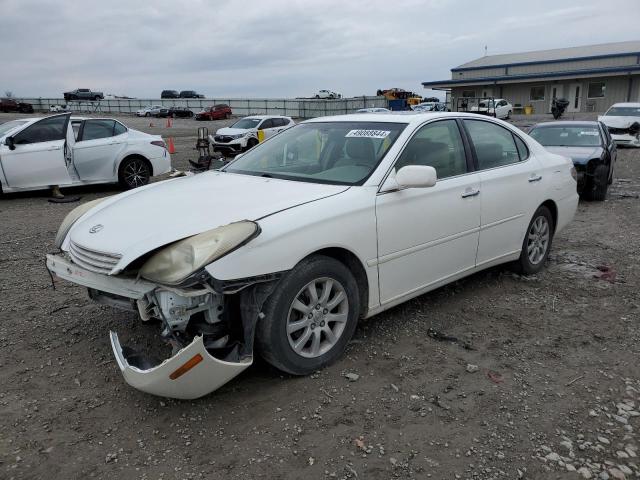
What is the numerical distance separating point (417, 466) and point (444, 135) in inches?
104

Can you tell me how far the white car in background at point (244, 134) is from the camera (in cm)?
2007

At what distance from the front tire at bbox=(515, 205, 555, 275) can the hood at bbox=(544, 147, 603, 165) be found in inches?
186

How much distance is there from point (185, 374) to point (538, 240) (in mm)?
3898

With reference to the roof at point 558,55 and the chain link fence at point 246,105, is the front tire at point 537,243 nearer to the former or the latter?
the chain link fence at point 246,105

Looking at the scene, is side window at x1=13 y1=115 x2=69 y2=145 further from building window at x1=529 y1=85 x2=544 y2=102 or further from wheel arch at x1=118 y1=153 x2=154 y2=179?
building window at x1=529 y1=85 x2=544 y2=102

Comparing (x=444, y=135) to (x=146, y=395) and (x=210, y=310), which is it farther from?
(x=146, y=395)

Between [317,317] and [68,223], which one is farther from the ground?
[68,223]

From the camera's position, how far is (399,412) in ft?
10.0

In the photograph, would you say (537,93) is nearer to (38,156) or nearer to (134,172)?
(134,172)

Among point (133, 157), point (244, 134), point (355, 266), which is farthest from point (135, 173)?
point (244, 134)

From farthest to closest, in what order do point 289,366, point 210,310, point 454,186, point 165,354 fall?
point 454,186, point 165,354, point 289,366, point 210,310

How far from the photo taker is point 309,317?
10.9 feet

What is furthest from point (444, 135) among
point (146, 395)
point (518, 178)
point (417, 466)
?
point (146, 395)

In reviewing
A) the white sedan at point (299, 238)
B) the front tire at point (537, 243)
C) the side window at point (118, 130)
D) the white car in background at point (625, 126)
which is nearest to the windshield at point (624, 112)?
the white car in background at point (625, 126)
